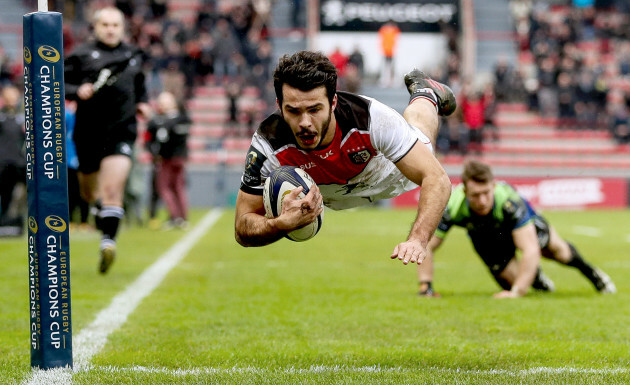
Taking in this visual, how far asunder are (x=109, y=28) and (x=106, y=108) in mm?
736

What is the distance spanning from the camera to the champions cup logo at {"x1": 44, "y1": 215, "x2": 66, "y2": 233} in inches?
182

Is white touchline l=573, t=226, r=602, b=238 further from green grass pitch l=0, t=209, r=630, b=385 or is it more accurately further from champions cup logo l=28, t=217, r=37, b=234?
champions cup logo l=28, t=217, r=37, b=234

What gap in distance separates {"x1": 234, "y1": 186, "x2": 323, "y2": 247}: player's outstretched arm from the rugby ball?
0.07 metres

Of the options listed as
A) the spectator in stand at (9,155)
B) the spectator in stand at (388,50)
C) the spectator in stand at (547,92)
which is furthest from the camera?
the spectator in stand at (388,50)

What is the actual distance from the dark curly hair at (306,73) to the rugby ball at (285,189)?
0.38 meters

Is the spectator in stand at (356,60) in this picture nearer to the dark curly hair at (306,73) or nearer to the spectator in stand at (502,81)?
the spectator in stand at (502,81)

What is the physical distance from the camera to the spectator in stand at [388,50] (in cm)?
3000

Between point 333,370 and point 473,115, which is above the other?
point 333,370

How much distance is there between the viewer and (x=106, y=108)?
8.79m

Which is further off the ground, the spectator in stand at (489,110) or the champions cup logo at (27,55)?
the champions cup logo at (27,55)

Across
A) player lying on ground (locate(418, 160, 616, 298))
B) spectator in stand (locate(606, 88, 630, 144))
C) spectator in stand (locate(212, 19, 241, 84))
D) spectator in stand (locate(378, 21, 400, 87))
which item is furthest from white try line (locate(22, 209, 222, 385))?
spectator in stand (locate(606, 88, 630, 144))

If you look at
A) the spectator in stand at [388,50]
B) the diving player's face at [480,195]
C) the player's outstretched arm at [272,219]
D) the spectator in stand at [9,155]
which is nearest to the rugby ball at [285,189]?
the player's outstretched arm at [272,219]

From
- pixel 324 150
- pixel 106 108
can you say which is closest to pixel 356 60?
pixel 106 108

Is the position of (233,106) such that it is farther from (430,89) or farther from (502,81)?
(430,89)
